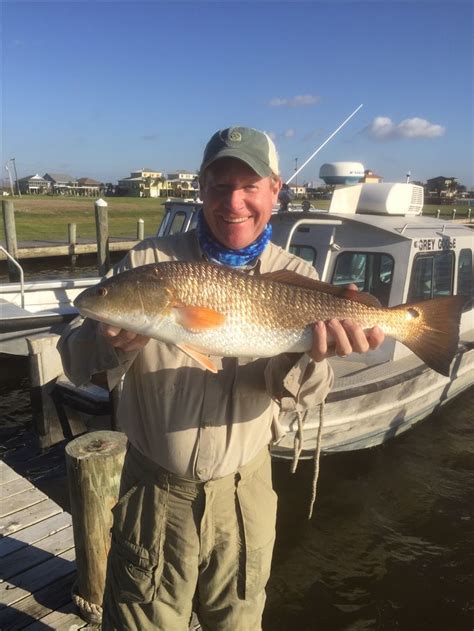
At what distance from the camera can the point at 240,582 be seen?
2.68m

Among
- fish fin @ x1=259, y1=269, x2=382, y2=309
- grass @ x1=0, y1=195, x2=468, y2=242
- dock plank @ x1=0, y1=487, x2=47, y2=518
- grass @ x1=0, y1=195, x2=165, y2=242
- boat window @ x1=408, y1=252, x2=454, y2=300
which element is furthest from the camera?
grass @ x1=0, y1=195, x2=165, y2=242

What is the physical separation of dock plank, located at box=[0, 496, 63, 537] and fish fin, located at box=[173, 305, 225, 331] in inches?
126

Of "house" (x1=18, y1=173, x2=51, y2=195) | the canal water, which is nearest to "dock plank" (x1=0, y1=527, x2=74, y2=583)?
the canal water

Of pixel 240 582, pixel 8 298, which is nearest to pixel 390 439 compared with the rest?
pixel 240 582

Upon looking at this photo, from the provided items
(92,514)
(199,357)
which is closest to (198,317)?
(199,357)

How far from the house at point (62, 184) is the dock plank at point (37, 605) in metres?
124

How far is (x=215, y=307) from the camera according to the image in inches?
108

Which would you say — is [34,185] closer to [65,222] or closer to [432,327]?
[65,222]

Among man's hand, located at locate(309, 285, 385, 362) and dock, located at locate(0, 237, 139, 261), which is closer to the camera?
man's hand, located at locate(309, 285, 385, 362)

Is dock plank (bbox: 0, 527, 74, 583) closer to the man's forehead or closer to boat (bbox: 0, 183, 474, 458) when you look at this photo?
boat (bbox: 0, 183, 474, 458)

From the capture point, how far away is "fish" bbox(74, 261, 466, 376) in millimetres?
2656

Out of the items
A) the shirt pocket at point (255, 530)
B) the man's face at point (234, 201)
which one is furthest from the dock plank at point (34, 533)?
the man's face at point (234, 201)

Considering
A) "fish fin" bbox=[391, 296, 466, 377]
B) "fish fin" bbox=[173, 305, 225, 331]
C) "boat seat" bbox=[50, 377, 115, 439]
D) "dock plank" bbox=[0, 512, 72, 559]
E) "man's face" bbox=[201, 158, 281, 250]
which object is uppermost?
"man's face" bbox=[201, 158, 281, 250]

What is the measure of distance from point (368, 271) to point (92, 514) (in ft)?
20.3
